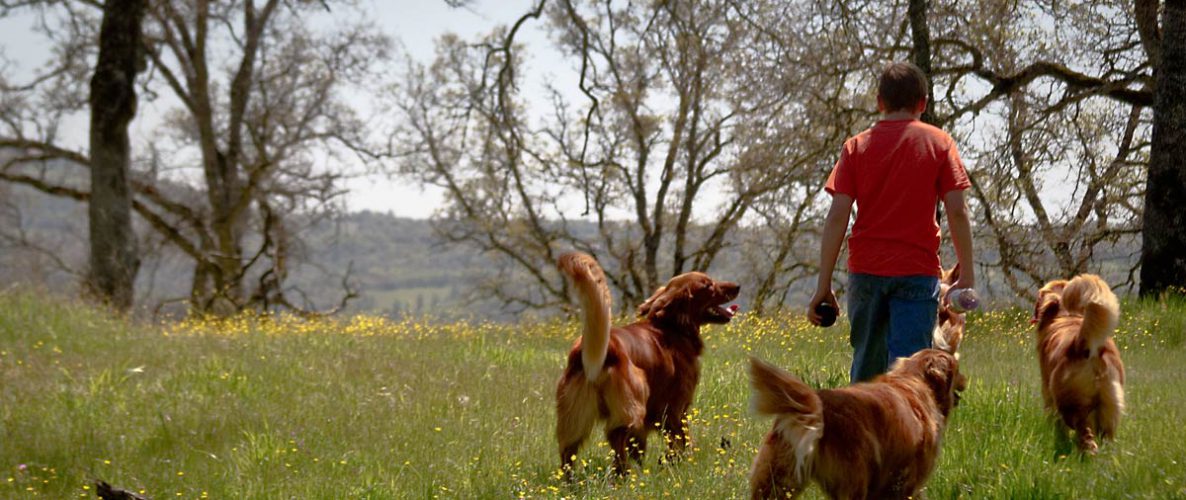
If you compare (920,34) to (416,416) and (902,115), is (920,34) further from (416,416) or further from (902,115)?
(416,416)

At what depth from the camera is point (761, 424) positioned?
5.92 m

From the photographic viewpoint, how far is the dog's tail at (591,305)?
476 cm

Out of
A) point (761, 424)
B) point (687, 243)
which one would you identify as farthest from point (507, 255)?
point (761, 424)

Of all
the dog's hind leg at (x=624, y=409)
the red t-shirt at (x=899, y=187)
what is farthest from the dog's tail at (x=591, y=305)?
the red t-shirt at (x=899, y=187)

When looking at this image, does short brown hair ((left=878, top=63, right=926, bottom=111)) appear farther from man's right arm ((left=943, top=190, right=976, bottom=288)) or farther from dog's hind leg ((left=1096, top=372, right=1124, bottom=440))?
dog's hind leg ((left=1096, top=372, right=1124, bottom=440))

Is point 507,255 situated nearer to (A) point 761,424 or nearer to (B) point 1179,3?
(B) point 1179,3

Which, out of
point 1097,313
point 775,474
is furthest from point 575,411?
point 1097,313

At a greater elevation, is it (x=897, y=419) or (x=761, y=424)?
(x=897, y=419)

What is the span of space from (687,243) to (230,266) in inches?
415

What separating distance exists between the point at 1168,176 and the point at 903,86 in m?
8.51

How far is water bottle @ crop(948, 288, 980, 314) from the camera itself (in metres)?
4.62

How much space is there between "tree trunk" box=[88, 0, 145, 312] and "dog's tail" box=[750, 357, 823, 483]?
1241 cm

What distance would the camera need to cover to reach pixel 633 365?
5.15 m

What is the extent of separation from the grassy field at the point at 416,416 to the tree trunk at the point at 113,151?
11.9ft
